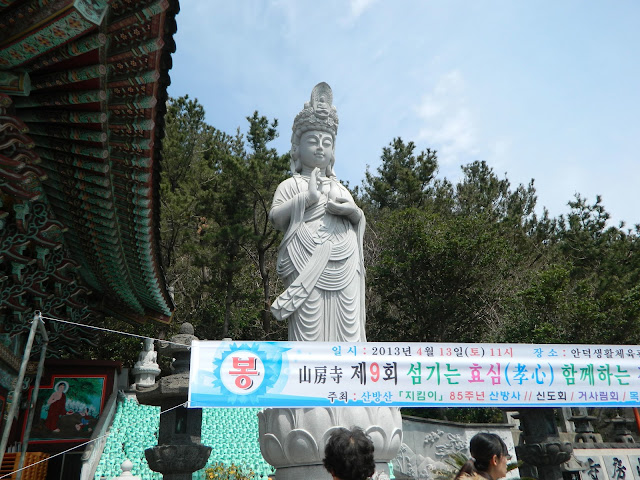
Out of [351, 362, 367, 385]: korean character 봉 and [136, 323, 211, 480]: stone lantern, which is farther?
[136, 323, 211, 480]: stone lantern

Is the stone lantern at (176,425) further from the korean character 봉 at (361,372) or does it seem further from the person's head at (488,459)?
the person's head at (488,459)

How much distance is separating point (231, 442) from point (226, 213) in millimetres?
8192

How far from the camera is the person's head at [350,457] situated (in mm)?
1878

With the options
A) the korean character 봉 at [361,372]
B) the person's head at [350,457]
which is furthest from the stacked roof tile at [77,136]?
the person's head at [350,457]

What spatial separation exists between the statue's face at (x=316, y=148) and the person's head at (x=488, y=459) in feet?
13.8

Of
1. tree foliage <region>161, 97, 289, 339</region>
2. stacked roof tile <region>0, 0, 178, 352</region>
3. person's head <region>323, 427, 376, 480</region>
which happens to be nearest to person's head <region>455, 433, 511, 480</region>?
person's head <region>323, 427, 376, 480</region>

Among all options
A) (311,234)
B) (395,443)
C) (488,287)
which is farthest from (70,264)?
(488,287)

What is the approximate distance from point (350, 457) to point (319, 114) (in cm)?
455

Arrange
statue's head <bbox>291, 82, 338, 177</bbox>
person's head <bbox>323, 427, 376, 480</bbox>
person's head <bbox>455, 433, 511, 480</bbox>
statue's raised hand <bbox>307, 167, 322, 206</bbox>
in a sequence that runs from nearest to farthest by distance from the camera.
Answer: person's head <bbox>323, 427, 376, 480</bbox> → person's head <bbox>455, 433, 511, 480</bbox> → statue's raised hand <bbox>307, 167, 322, 206</bbox> → statue's head <bbox>291, 82, 338, 177</bbox>

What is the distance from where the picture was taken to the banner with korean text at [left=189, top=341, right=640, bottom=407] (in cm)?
360

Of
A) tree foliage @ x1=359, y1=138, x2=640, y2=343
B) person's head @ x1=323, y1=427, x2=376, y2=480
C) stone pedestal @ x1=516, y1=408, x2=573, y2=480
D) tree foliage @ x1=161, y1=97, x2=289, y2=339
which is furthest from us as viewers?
tree foliage @ x1=161, y1=97, x2=289, y2=339

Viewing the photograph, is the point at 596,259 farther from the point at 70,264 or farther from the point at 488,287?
the point at 70,264

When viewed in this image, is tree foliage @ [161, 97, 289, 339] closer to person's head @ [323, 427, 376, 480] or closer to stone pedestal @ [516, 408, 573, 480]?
stone pedestal @ [516, 408, 573, 480]

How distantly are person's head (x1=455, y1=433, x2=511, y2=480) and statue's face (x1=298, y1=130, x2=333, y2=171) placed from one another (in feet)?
13.8
